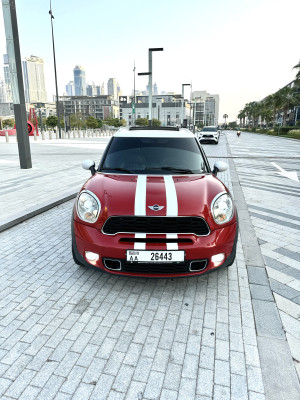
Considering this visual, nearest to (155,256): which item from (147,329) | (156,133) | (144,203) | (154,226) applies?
(154,226)

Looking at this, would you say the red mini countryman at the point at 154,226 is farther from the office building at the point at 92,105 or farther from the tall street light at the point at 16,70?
the office building at the point at 92,105

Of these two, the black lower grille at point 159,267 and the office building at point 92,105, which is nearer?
the black lower grille at point 159,267

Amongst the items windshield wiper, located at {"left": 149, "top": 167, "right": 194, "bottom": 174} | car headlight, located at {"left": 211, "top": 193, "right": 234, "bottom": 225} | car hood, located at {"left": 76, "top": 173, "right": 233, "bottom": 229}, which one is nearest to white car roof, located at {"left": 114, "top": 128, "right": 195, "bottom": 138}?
windshield wiper, located at {"left": 149, "top": 167, "right": 194, "bottom": 174}

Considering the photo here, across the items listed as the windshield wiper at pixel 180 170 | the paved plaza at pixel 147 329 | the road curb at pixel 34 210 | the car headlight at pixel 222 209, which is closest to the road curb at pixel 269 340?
the paved plaza at pixel 147 329

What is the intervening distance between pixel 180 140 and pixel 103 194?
169 centimetres

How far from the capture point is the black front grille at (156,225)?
8.68 ft

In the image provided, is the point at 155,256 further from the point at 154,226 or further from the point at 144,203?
the point at 144,203

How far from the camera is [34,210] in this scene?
5.43m

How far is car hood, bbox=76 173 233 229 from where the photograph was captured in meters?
2.69

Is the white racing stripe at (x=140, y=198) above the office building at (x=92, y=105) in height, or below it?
below

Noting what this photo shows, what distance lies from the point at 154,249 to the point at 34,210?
3.68 m

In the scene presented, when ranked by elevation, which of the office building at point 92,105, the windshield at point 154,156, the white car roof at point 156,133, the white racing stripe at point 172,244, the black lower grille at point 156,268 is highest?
the office building at point 92,105

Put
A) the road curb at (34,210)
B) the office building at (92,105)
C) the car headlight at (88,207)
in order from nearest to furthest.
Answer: the car headlight at (88,207) → the road curb at (34,210) → the office building at (92,105)

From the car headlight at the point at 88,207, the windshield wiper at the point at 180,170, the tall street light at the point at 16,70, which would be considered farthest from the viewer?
the tall street light at the point at 16,70
